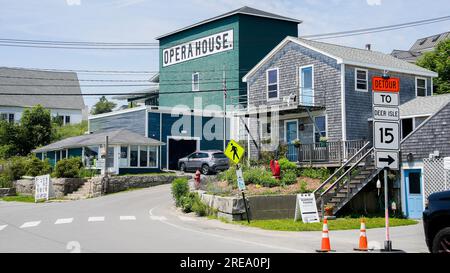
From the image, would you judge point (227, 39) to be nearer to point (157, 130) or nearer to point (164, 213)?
point (157, 130)

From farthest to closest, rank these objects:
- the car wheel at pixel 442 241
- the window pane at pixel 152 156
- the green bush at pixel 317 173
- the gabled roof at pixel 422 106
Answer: the window pane at pixel 152 156
the gabled roof at pixel 422 106
the green bush at pixel 317 173
the car wheel at pixel 442 241

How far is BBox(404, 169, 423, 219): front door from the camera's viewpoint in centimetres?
2475

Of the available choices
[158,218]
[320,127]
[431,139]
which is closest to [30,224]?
[158,218]

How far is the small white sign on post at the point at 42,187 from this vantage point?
122ft

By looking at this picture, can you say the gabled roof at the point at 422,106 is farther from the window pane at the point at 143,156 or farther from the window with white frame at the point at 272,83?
the window pane at the point at 143,156

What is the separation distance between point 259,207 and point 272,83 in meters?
14.3

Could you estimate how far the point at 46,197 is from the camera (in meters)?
37.3

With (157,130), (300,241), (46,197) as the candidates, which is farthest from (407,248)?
(157,130)

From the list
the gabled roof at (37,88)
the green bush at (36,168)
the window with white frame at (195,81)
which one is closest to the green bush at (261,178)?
the green bush at (36,168)

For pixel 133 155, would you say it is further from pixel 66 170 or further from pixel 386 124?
pixel 386 124

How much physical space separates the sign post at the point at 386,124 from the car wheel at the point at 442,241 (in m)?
2.87

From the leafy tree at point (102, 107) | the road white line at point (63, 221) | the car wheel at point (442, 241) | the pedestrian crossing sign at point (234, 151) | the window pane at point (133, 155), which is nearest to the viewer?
the car wheel at point (442, 241)

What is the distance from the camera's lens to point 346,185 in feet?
80.8
